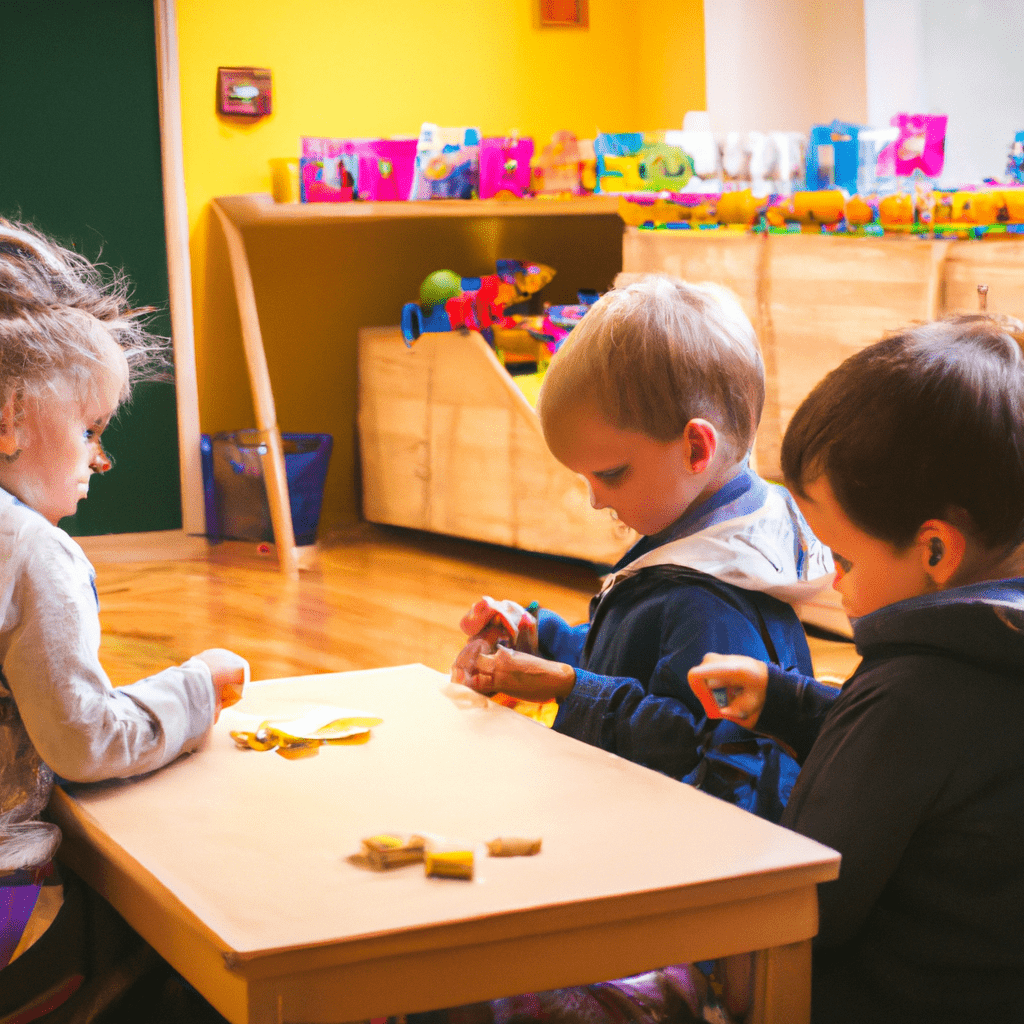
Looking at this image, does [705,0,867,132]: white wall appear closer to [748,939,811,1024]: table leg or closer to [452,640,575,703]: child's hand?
[452,640,575,703]: child's hand

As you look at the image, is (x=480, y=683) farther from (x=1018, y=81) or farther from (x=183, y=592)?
(x=1018, y=81)

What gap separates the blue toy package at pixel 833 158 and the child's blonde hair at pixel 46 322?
2.00 meters

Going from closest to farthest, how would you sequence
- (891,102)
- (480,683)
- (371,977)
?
1. (371,977)
2. (480,683)
3. (891,102)

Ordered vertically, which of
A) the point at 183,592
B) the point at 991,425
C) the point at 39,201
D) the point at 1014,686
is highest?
the point at 39,201

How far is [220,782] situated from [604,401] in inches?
16.9

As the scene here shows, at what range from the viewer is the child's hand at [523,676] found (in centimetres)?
99

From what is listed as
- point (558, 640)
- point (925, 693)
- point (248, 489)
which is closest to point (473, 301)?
point (248, 489)

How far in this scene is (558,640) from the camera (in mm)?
1195

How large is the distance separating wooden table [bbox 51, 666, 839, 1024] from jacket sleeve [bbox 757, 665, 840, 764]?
126mm

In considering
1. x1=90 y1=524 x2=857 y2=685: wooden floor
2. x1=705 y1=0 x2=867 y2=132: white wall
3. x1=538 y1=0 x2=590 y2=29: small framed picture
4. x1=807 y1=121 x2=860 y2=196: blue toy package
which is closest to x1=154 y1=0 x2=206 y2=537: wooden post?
x1=90 y1=524 x2=857 y2=685: wooden floor

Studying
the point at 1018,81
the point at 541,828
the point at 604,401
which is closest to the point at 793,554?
the point at 604,401

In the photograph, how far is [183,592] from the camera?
9.77 ft

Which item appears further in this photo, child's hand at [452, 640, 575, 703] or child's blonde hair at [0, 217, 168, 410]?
child's hand at [452, 640, 575, 703]

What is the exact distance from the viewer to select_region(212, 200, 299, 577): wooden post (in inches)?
126
